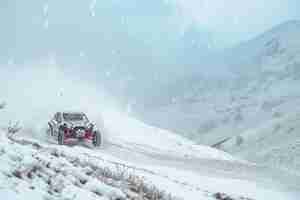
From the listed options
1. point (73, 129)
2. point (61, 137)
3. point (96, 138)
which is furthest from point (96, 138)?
point (61, 137)

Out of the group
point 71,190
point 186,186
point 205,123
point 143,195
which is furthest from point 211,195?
point 205,123

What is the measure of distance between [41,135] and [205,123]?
161955mm

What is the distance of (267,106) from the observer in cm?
16625

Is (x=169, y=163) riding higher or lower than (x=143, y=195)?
lower

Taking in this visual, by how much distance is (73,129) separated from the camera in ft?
64.4

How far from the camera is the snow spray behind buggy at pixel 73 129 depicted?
19.6 meters

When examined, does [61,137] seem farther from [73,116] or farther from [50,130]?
[50,130]

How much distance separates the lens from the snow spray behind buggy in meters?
19.6

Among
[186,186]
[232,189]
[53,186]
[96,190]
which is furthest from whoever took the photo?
[232,189]

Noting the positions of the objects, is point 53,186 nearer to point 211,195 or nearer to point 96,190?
point 96,190

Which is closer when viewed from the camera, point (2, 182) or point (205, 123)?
point (2, 182)

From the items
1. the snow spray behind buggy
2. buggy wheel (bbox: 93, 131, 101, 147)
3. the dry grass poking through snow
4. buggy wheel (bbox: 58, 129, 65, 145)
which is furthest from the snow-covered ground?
buggy wheel (bbox: 58, 129, 65, 145)

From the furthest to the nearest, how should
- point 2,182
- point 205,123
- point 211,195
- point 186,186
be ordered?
point 205,123 → point 186,186 → point 211,195 → point 2,182

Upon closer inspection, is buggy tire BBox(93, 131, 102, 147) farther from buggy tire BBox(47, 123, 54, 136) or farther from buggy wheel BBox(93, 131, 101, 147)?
buggy tire BBox(47, 123, 54, 136)
